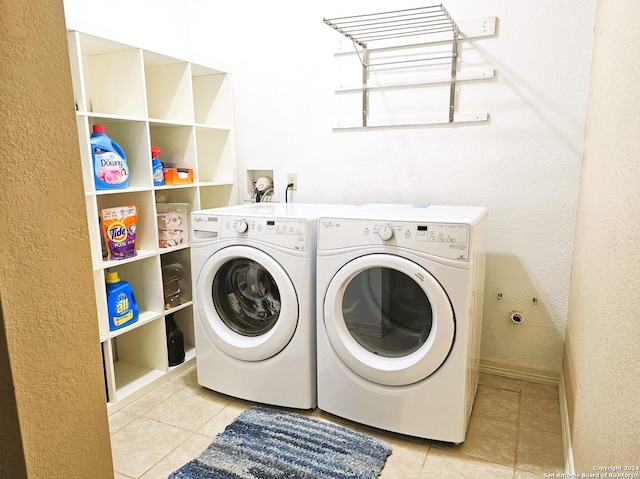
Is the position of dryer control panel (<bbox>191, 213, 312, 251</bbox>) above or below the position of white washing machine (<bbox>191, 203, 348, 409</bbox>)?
above

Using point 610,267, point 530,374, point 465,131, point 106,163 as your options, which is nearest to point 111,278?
point 106,163

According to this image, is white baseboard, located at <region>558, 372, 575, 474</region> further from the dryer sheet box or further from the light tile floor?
the dryer sheet box

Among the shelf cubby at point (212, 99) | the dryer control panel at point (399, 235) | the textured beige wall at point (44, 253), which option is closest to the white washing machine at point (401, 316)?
the dryer control panel at point (399, 235)

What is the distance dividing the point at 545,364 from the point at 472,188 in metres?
0.91

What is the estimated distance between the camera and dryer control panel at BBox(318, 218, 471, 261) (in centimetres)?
153

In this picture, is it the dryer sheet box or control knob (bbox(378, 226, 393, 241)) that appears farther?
the dryer sheet box

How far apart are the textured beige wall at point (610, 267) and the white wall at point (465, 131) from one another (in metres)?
0.25

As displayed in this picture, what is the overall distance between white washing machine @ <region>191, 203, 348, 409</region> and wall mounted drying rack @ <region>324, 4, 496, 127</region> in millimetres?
803

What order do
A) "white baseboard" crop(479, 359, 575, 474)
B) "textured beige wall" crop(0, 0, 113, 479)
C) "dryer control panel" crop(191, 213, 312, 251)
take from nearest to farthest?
"textured beige wall" crop(0, 0, 113, 479)
"dryer control panel" crop(191, 213, 312, 251)
"white baseboard" crop(479, 359, 575, 474)

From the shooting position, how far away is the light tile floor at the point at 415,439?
1.58m

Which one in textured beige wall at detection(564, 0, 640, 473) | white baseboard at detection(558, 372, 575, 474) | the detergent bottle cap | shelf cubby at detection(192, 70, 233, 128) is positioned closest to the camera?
textured beige wall at detection(564, 0, 640, 473)

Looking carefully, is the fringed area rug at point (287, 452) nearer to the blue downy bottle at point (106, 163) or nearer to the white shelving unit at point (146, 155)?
the white shelving unit at point (146, 155)

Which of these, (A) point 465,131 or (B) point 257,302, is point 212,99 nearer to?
(B) point 257,302

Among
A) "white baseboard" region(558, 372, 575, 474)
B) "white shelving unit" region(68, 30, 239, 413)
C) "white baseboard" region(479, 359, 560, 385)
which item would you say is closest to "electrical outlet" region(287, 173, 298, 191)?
"white shelving unit" region(68, 30, 239, 413)
